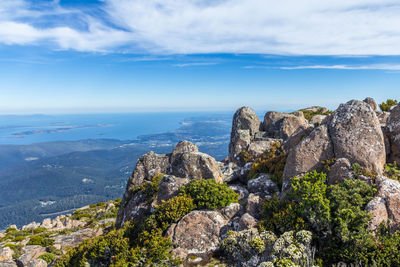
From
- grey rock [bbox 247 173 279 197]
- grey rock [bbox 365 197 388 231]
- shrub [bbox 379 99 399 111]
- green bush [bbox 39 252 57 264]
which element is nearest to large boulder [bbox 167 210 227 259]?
grey rock [bbox 247 173 279 197]

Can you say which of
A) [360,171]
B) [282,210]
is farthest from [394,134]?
[282,210]

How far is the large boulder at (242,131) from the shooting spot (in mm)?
28422

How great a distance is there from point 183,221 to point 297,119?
22.8 m

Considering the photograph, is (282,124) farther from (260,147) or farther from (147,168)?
(147,168)

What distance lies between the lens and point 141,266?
32.8 feet

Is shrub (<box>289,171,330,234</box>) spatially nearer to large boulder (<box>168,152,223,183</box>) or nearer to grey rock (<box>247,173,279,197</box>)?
grey rock (<box>247,173,279,197</box>)

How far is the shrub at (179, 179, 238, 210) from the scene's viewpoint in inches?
543

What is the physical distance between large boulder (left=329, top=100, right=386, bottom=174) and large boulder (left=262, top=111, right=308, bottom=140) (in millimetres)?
11153

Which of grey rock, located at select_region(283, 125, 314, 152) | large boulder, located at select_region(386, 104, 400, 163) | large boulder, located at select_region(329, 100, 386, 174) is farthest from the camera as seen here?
grey rock, located at select_region(283, 125, 314, 152)

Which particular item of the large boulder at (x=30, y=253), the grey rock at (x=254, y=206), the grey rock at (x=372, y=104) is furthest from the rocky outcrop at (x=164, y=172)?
the grey rock at (x=372, y=104)

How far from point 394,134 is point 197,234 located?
14.3 m

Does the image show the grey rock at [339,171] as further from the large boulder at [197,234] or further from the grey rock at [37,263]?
the grey rock at [37,263]

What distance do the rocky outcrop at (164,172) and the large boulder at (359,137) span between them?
9034 millimetres

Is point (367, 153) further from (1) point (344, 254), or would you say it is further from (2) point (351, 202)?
(1) point (344, 254)
